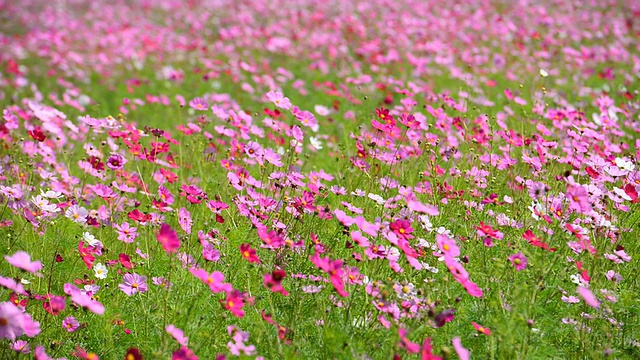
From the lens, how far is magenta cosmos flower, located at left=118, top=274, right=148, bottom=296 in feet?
7.48

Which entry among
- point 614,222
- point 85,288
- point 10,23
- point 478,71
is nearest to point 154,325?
point 85,288

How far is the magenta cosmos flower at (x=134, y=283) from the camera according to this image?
89.7 inches

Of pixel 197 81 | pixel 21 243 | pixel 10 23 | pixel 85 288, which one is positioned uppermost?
pixel 85 288

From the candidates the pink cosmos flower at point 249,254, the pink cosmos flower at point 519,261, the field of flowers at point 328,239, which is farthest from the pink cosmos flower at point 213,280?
the pink cosmos flower at point 519,261

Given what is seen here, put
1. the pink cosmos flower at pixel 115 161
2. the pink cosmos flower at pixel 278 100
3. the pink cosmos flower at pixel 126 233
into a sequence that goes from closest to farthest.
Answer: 1. the pink cosmos flower at pixel 126 233
2. the pink cosmos flower at pixel 115 161
3. the pink cosmos flower at pixel 278 100

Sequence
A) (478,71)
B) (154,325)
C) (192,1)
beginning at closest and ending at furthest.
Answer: (154,325) → (478,71) → (192,1)

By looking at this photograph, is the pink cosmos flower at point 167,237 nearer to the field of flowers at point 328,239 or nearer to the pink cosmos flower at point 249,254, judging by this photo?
the field of flowers at point 328,239

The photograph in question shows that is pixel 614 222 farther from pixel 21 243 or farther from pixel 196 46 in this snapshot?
pixel 196 46

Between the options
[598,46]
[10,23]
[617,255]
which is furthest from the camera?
[10,23]

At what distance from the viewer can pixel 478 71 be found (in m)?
6.88

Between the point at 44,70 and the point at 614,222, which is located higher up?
the point at 614,222

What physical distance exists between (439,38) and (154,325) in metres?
6.66

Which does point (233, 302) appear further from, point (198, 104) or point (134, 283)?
point (198, 104)

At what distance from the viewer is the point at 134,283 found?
2.32 m
